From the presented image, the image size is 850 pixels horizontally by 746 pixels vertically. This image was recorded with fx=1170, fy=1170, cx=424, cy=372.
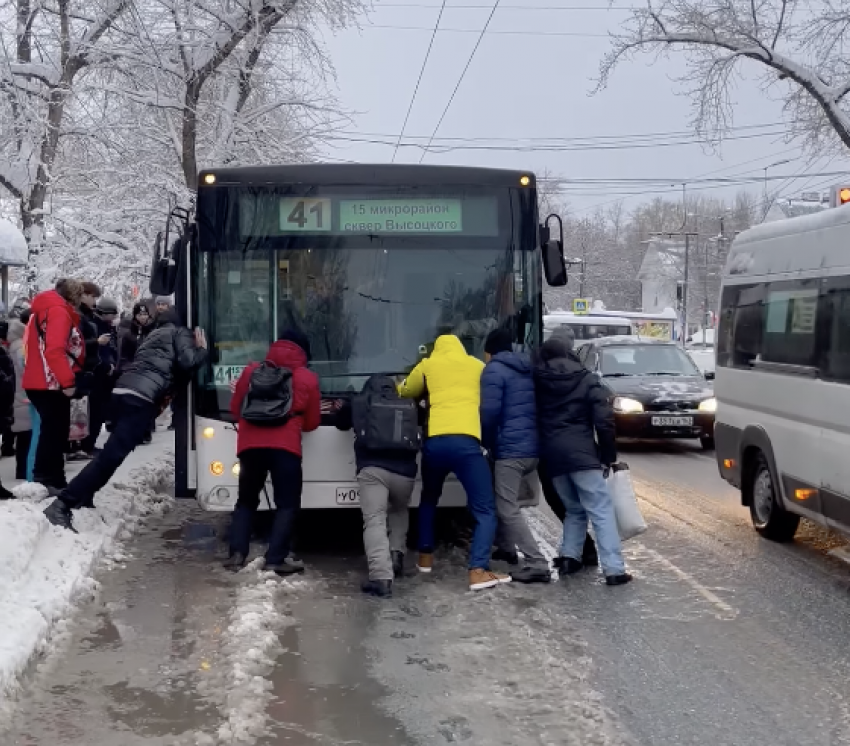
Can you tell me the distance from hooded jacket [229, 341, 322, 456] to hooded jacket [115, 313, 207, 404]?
0.65 metres

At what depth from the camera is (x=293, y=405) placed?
8.04 m

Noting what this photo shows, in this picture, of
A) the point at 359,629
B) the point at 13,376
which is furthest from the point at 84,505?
the point at 359,629

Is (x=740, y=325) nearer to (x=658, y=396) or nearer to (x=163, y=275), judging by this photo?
(x=163, y=275)

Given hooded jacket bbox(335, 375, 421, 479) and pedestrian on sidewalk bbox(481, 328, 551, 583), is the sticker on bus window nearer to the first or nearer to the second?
hooded jacket bbox(335, 375, 421, 479)

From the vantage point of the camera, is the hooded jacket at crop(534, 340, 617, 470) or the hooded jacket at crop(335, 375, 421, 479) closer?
the hooded jacket at crop(335, 375, 421, 479)

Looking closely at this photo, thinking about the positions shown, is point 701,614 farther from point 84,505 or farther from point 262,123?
point 262,123

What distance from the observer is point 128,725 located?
5176 millimetres

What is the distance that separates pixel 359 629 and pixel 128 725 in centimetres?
193

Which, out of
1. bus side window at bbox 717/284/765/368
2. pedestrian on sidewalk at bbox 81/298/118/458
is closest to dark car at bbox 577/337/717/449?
bus side window at bbox 717/284/765/368

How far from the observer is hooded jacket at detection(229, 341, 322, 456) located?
8055 mm

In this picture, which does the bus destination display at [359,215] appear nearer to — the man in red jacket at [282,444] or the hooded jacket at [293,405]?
the man in red jacket at [282,444]

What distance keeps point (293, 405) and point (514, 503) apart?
5.54 feet

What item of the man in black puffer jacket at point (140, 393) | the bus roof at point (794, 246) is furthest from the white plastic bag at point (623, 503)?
the man in black puffer jacket at point (140, 393)

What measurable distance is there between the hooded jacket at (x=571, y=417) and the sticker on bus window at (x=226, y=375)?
7.43ft
